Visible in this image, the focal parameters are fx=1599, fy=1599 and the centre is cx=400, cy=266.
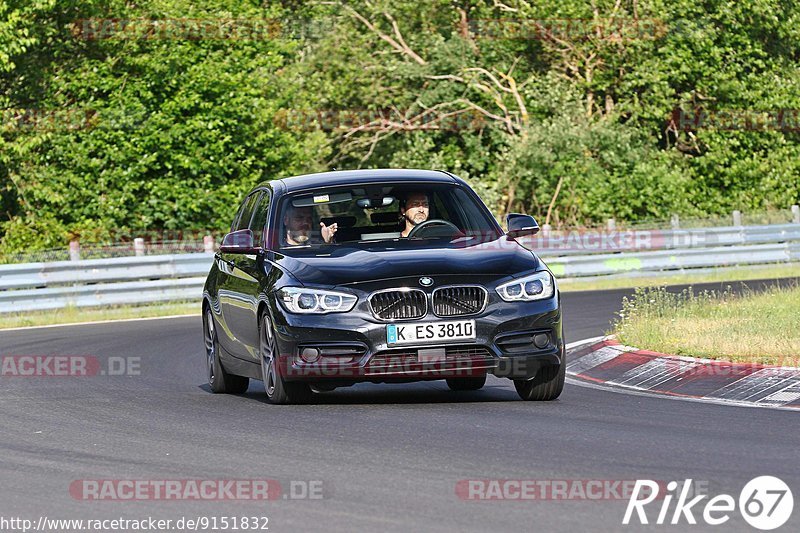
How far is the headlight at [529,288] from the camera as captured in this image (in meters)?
11.0

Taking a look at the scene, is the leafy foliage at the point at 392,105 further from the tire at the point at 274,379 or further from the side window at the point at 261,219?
the tire at the point at 274,379

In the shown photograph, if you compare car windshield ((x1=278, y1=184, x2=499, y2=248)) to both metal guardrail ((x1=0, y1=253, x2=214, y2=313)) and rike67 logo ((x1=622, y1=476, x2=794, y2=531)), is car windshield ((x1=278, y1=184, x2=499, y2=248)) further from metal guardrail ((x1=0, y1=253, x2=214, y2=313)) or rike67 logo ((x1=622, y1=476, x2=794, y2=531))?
metal guardrail ((x1=0, y1=253, x2=214, y2=313))

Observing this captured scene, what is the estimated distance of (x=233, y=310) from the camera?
12781mm

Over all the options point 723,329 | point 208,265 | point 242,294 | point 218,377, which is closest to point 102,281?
point 208,265

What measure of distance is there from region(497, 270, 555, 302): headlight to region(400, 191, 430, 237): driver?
146 cm

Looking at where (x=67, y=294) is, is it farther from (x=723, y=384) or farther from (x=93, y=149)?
(x=723, y=384)

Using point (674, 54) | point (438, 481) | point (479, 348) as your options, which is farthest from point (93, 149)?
point (438, 481)

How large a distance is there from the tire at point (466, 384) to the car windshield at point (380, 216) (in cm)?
124

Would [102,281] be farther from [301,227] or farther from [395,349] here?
[395,349]

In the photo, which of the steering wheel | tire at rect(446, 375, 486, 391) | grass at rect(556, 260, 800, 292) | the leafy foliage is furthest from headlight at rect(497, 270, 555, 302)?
the leafy foliage

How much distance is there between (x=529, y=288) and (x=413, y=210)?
1.67 metres

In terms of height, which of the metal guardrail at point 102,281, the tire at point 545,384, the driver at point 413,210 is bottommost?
the metal guardrail at point 102,281

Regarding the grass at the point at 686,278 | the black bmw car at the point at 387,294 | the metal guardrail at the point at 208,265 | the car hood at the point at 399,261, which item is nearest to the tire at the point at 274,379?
the black bmw car at the point at 387,294

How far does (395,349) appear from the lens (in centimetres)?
1076
